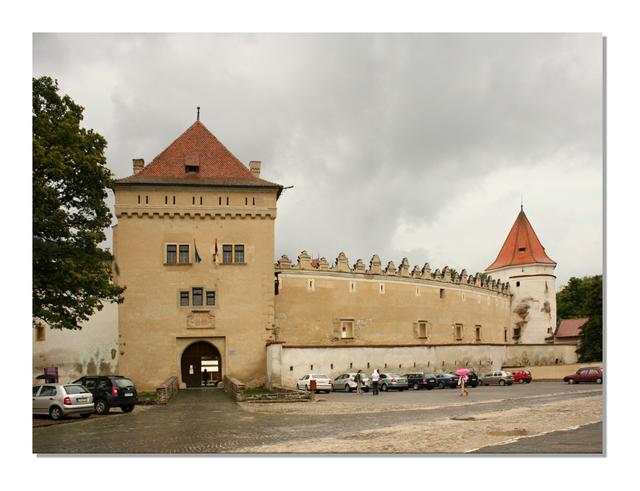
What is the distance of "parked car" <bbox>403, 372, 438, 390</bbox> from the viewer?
90.7ft

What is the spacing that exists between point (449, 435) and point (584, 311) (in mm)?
29823

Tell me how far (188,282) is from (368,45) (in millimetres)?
15697

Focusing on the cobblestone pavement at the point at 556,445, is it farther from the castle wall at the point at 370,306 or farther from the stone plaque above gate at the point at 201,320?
the castle wall at the point at 370,306

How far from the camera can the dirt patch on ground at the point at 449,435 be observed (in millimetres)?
11891

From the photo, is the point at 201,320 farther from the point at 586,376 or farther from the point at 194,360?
the point at 586,376

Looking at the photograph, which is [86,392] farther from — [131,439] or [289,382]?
[289,382]

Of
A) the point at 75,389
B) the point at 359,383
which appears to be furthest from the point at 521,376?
the point at 75,389

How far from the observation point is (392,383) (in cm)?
2673

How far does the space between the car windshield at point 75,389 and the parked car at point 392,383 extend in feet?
40.0

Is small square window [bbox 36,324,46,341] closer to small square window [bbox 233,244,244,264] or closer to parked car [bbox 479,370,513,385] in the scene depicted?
small square window [bbox 233,244,244,264]

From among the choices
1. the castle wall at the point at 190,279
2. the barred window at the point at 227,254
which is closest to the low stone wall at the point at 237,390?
the castle wall at the point at 190,279

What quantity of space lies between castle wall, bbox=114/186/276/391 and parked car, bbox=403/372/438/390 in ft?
18.2

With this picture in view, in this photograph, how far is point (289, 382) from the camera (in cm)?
2678

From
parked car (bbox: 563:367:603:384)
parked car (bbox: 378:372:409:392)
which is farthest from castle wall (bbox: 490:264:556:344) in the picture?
parked car (bbox: 378:372:409:392)
